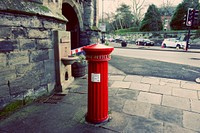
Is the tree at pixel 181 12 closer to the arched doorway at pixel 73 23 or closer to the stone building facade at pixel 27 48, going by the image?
the arched doorway at pixel 73 23

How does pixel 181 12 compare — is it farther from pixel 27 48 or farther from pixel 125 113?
pixel 27 48

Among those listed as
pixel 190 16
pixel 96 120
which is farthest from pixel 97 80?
pixel 190 16

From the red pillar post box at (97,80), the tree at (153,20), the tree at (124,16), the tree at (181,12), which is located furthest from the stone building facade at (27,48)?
the tree at (124,16)

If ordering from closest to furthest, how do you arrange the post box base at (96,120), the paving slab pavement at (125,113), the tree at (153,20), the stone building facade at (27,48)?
the paving slab pavement at (125,113) → the post box base at (96,120) → the stone building facade at (27,48) → the tree at (153,20)

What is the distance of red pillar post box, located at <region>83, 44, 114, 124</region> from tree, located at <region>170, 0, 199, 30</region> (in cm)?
3076

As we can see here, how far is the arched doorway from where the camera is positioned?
7824 millimetres

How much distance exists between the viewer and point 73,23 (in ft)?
27.6

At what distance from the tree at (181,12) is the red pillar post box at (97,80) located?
101 ft

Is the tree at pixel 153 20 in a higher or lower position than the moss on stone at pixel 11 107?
higher

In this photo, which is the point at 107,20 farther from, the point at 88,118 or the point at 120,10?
the point at 88,118

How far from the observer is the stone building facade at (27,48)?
3086 millimetres

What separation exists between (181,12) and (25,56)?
103 feet

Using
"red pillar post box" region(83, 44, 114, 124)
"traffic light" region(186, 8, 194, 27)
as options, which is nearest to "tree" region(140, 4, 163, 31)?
"traffic light" region(186, 8, 194, 27)

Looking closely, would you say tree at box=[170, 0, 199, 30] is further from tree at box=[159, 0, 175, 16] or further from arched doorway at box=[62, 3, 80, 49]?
arched doorway at box=[62, 3, 80, 49]
